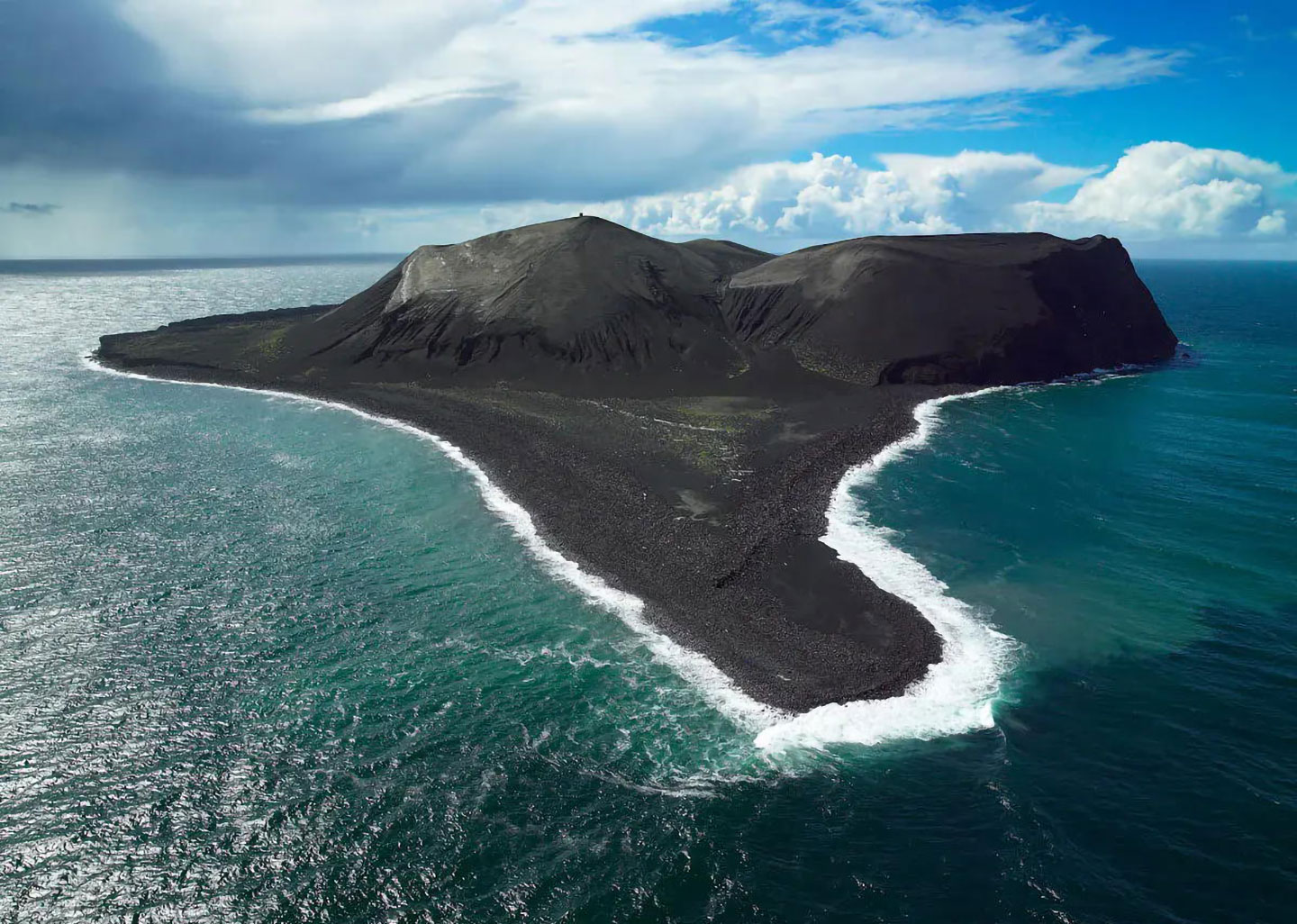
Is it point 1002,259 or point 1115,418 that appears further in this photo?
point 1002,259

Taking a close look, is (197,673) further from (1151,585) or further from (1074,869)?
(1151,585)

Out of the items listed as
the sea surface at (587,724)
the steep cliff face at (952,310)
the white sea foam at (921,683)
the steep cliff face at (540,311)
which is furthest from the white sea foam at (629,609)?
the steep cliff face at (952,310)

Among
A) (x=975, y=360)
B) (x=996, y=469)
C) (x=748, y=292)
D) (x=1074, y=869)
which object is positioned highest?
(x=748, y=292)

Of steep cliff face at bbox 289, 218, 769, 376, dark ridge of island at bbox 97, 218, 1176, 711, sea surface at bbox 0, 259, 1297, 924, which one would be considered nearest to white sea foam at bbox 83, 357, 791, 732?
sea surface at bbox 0, 259, 1297, 924

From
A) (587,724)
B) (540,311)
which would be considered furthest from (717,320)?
(587,724)

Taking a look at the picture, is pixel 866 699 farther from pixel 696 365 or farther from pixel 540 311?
pixel 540 311

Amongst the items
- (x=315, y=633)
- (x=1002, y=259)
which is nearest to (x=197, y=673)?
(x=315, y=633)
